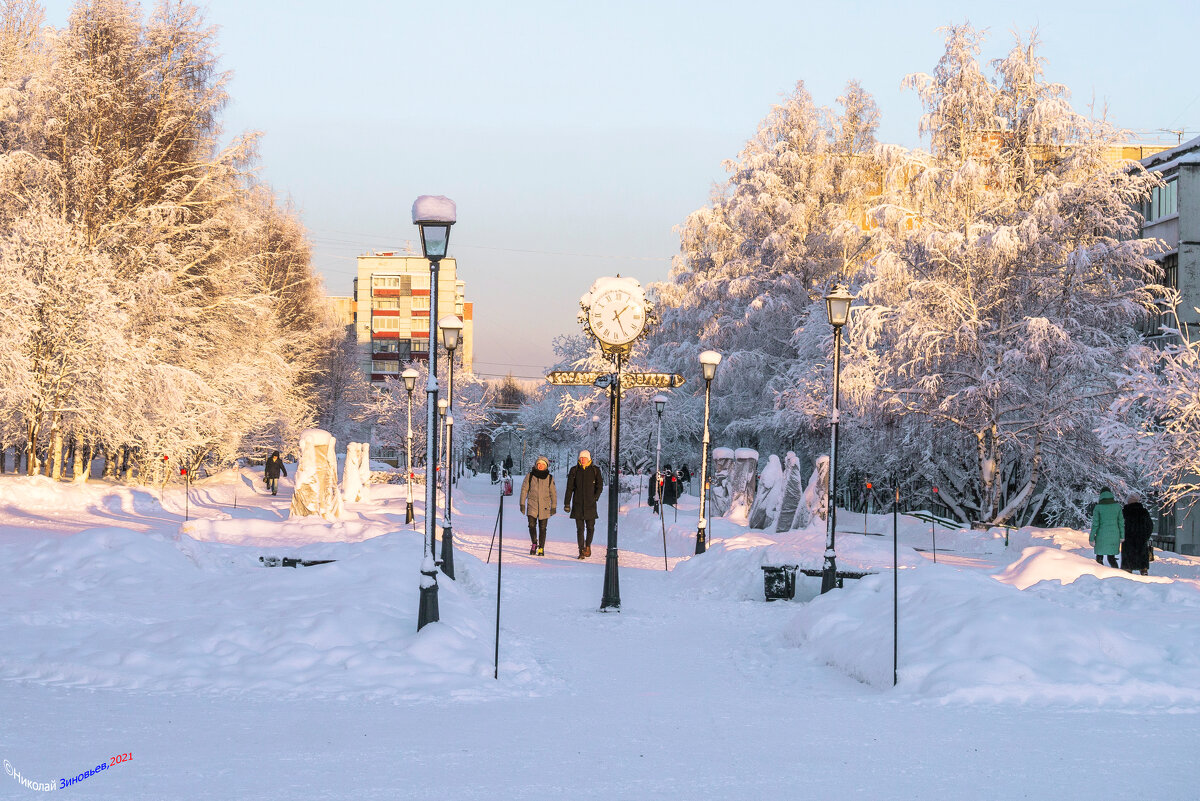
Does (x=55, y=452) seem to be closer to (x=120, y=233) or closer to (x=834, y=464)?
(x=120, y=233)

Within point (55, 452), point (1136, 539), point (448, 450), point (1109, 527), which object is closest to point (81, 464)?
point (55, 452)

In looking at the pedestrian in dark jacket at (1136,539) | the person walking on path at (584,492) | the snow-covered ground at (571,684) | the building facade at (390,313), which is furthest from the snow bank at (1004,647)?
the building facade at (390,313)

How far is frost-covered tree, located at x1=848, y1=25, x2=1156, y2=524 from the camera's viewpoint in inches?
1144

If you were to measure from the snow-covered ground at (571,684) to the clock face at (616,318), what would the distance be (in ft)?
11.6

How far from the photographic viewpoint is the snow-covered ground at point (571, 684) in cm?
636

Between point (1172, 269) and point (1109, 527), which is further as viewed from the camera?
point (1172, 269)

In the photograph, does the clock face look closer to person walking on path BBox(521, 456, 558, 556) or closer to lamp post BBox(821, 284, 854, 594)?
lamp post BBox(821, 284, 854, 594)

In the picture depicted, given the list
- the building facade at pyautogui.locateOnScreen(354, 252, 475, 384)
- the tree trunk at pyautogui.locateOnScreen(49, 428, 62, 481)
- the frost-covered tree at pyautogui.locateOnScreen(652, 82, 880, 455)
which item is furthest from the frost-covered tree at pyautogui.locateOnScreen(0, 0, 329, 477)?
the building facade at pyautogui.locateOnScreen(354, 252, 475, 384)

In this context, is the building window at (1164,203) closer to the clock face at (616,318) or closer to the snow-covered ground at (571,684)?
the snow-covered ground at (571,684)

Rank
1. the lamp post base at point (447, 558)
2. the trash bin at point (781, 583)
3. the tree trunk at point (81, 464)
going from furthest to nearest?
the tree trunk at point (81, 464), the trash bin at point (781, 583), the lamp post base at point (447, 558)

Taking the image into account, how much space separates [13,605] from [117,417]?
20.8 meters

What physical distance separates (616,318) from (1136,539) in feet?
29.9

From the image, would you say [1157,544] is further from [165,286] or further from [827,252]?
[165,286]

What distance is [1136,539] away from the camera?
1722cm
